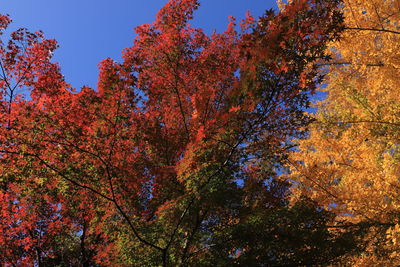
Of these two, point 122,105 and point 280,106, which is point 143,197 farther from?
point 280,106

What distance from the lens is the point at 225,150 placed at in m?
5.19

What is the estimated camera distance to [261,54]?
4.46 metres

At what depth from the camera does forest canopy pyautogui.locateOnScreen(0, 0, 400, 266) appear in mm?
4652

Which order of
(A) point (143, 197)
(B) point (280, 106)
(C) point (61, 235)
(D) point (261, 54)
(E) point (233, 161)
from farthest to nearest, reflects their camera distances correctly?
(C) point (61, 235) < (A) point (143, 197) < (E) point (233, 161) < (B) point (280, 106) < (D) point (261, 54)

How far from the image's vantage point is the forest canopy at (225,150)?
4.65 meters

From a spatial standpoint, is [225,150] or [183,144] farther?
[183,144]

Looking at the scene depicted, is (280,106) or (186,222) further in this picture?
(186,222)

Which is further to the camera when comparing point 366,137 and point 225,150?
point 366,137

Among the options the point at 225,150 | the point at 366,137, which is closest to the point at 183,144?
the point at 225,150

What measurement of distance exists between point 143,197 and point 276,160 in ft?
12.1

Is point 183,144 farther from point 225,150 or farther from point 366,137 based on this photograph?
point 366,137

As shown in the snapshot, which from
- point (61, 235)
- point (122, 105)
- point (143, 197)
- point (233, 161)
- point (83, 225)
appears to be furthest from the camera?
point (83, 225)

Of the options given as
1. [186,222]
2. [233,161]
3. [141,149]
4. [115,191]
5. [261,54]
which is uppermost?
[141,149]

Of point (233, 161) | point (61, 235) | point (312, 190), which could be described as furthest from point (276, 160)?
point (61, 235)
